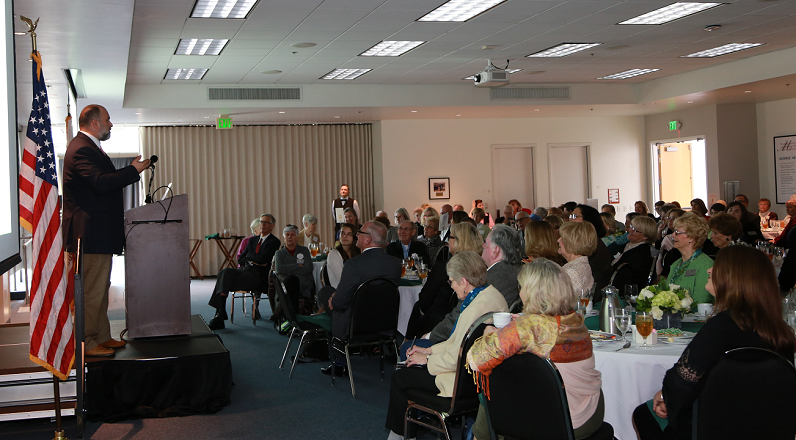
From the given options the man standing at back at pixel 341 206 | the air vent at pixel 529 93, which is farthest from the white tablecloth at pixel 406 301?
the man standing at back at pixel 341 206

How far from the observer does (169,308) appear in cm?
548

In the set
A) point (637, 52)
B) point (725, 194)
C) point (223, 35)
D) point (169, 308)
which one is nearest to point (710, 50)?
point (637, 52)

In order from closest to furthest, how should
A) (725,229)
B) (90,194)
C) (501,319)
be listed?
1. (501,319)
2. (90,194)
3. (725,229)

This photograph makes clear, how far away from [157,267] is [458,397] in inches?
121

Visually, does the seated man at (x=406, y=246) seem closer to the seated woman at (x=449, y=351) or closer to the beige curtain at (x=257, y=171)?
the seated woman at (x=449, y=351)

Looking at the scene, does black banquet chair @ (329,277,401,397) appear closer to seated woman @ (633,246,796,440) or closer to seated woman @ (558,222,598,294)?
seated woman @ (558,222,598,294)

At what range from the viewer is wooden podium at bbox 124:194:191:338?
5211mm

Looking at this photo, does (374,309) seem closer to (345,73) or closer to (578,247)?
(578,247)

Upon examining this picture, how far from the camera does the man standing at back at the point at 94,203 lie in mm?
4473

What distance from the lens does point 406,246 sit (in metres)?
8.09

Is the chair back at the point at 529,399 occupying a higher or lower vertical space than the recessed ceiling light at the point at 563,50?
lower

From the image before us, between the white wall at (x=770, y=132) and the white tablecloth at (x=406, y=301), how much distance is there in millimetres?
11435

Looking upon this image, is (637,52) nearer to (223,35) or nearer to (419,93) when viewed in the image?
(419,93)

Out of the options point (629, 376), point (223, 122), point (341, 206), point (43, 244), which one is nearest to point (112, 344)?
point (43, 244)
